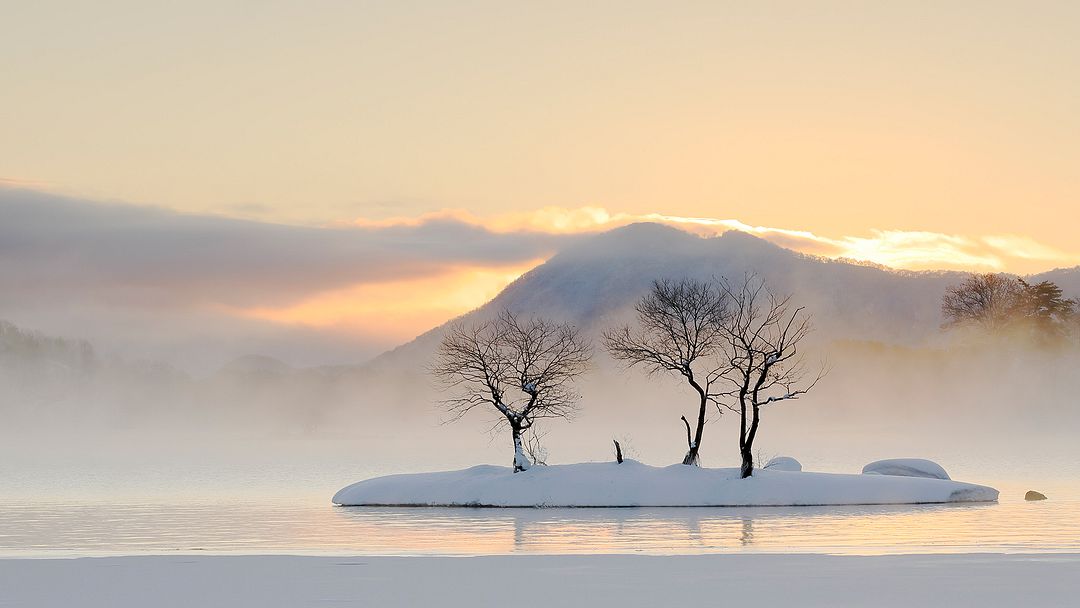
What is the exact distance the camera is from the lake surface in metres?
32.1

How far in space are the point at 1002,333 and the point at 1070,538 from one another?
16149cm

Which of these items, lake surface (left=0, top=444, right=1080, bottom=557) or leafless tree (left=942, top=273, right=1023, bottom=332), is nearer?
lake surface (left=0, top=444, right=1080, bottom=557)

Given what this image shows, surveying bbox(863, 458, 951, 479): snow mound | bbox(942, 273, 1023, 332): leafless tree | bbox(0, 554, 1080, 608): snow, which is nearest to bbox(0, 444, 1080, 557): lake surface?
bbox(0, 554, 1080, 608): snow

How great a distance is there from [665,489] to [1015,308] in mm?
137442

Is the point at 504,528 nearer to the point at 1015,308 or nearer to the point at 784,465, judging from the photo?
the point at 784,465

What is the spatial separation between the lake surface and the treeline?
383 feet

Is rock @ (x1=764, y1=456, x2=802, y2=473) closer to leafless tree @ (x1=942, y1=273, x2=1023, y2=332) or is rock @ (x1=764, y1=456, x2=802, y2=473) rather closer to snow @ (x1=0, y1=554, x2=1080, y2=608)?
snow @ (x1=0, y1=554, x2=1080, y2=608)

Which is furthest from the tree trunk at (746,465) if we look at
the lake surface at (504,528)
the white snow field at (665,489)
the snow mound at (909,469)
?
the snow mound at (909,469)

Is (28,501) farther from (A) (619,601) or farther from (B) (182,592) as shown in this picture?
(A) (619,601)

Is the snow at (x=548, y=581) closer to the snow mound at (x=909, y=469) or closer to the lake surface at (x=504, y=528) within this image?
the lake surface at (x=504, y=528)

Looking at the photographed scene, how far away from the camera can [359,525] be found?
4088cm

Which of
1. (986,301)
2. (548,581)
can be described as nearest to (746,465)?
(548,581)

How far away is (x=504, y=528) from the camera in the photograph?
39500mm

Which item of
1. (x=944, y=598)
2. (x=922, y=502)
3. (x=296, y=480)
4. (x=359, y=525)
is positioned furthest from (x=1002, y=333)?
(x=944, y=598)
